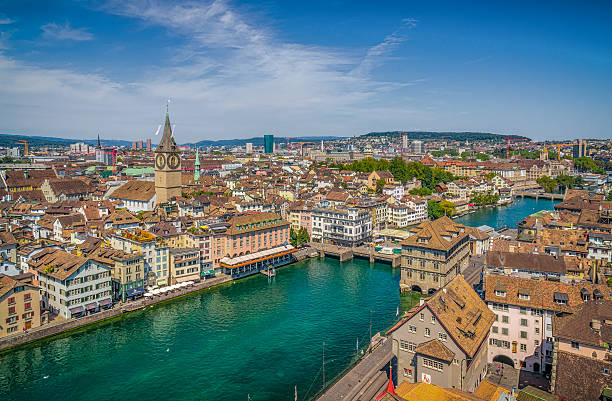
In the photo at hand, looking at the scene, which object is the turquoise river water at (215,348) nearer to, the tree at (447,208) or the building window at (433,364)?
the building window at (433,364)

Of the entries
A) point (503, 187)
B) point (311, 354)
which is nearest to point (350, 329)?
point (311, 354)

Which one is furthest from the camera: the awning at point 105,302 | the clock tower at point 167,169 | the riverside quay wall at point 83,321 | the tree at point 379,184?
the tree at point 379,184

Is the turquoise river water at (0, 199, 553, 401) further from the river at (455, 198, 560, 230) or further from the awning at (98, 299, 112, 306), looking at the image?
the river at (455, 198, 560, 230)

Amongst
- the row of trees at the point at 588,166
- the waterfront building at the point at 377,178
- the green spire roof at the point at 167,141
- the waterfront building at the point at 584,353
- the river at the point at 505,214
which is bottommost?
the river at the point at 505,214

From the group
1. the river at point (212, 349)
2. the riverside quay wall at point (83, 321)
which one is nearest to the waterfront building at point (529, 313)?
the river at point (212, 349)

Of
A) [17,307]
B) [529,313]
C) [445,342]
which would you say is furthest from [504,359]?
[17,307]
